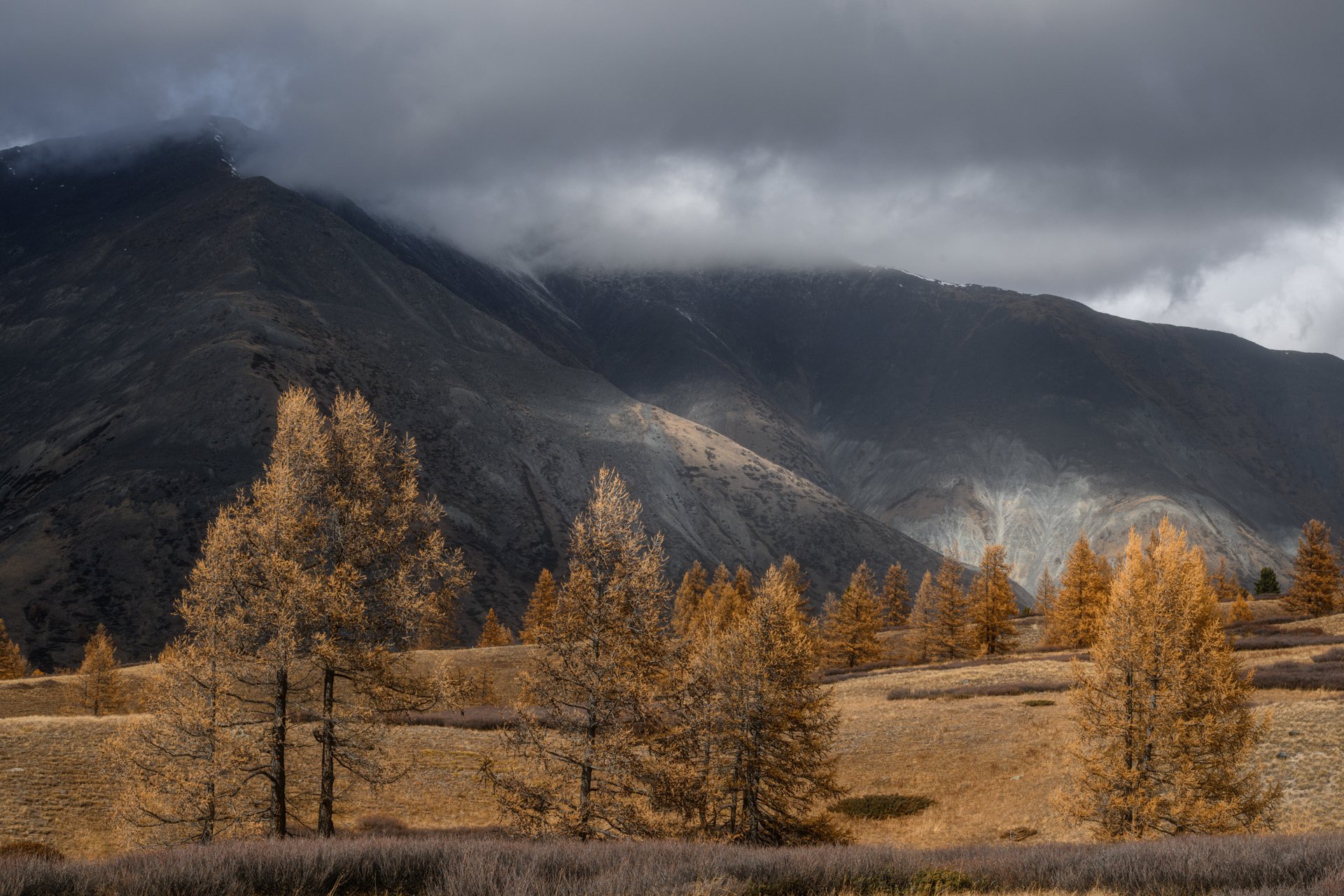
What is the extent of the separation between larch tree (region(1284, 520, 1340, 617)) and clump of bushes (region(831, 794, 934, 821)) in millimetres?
58016

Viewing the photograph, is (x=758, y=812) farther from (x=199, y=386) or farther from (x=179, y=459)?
(x=199, y=386)

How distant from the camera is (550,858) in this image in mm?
10570

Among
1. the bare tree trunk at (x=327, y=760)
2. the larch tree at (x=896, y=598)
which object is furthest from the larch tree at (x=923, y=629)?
the bare tree trunk at (x=327, y=760)

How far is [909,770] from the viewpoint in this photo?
32656 mm

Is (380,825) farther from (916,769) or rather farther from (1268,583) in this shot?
A: (1268,583)

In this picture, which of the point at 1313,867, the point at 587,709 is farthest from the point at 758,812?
the point at 1313,867

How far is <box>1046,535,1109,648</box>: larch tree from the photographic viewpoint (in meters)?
61.6

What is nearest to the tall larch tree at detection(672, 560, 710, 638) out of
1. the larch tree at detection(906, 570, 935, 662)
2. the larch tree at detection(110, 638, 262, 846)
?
the larch tree at detection(906, 570, 935, 662)

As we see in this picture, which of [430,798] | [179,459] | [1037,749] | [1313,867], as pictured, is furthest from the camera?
[179,459]

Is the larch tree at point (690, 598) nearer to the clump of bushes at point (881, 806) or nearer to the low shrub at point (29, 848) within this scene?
the clump of bushes at point (881, 806)

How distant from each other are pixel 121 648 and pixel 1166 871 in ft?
409

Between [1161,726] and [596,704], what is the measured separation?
1362cm

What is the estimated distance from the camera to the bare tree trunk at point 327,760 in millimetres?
17172

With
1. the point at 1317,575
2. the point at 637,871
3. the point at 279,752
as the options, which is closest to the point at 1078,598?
the point at 1317,575
